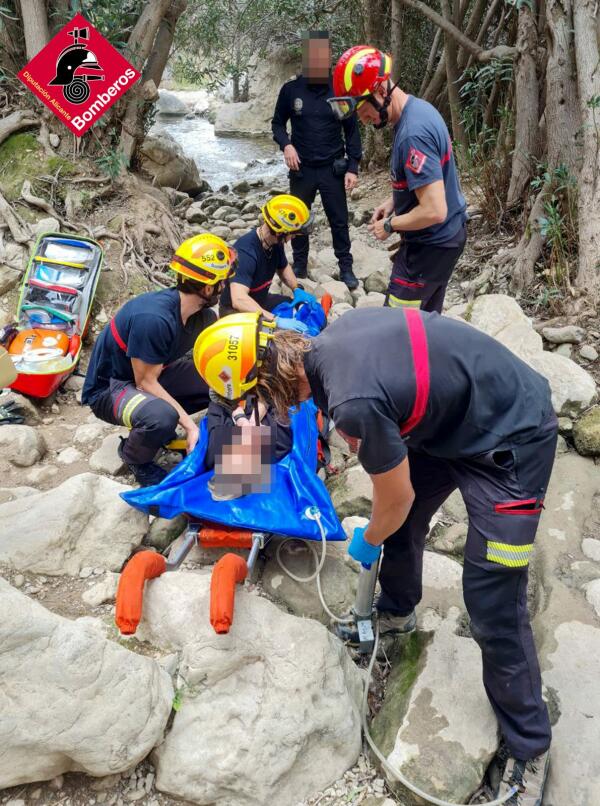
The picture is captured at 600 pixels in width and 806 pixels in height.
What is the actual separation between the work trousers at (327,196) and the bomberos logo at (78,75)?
1.89 meters

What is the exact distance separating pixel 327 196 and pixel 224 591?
4.03 metres

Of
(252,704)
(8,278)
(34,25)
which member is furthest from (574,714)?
(34,25)

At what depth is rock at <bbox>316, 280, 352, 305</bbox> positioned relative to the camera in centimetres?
A: 522

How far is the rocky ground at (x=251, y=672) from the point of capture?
1.74 metres

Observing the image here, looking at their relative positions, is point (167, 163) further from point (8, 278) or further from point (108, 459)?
point (108, 459)

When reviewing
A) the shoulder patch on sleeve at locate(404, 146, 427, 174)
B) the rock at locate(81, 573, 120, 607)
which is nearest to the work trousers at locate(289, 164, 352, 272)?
the shoulder patch on sleeve at locate(404, 146, 427, 174)

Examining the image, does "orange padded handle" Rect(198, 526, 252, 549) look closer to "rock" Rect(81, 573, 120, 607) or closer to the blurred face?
"rock" Rect(81, 573, 120, 607)

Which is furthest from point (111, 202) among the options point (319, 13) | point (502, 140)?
point (319, 13)

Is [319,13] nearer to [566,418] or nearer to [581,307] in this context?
[581,307]

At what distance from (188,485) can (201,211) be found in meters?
5.13

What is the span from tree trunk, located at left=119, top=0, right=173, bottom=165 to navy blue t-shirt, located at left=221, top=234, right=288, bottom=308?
8.85 ft

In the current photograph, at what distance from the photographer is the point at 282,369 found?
5.81 ft

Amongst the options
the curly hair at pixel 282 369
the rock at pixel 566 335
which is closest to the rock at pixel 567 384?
the rock at pixel 566 335

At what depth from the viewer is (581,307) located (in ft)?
14.3
